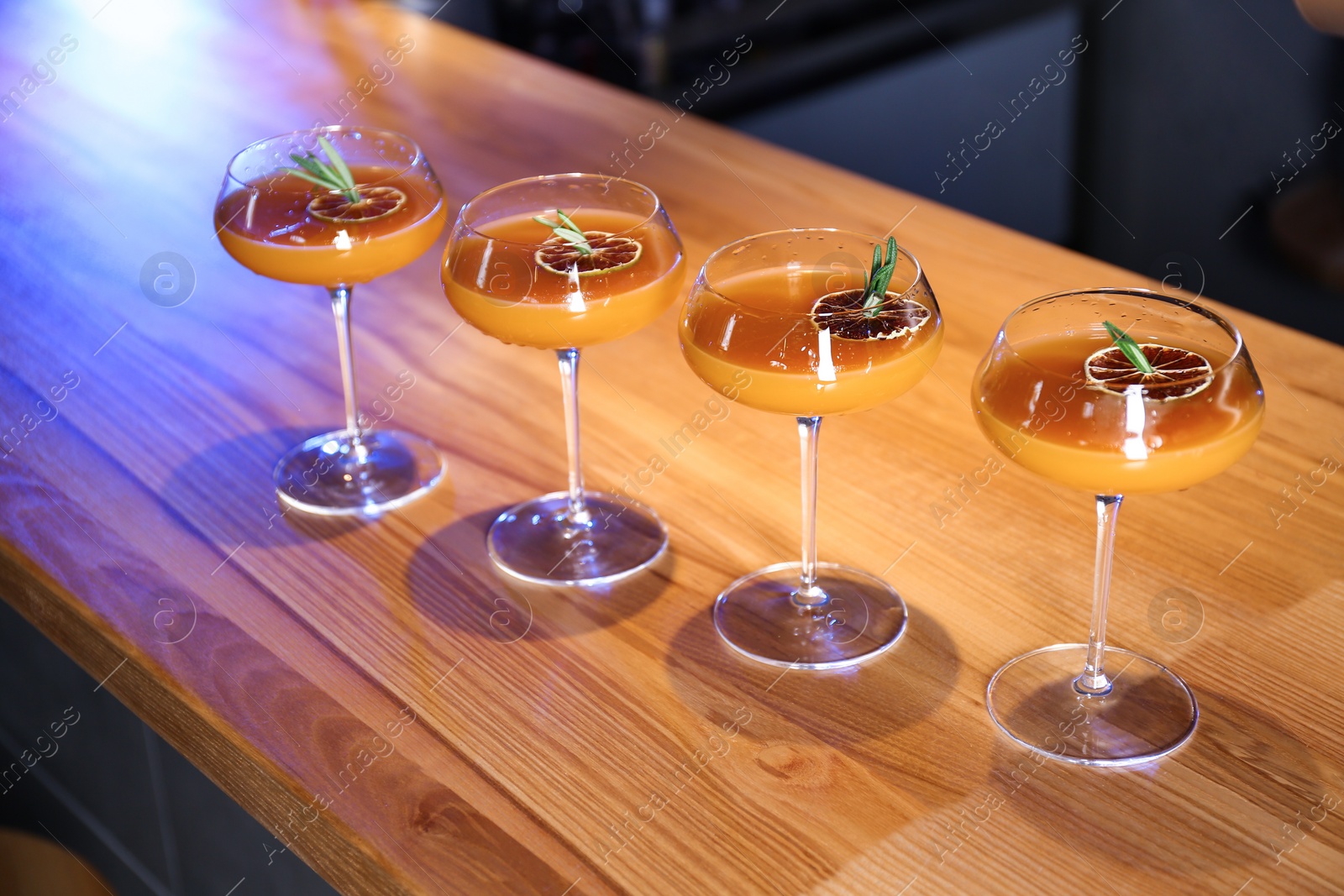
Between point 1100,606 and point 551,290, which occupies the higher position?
point 551,290

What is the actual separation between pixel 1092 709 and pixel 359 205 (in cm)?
86

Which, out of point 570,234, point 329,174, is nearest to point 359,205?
point 329,174

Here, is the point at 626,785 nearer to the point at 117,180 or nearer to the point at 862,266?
the point at 862,266

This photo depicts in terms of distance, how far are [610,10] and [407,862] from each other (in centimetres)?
363

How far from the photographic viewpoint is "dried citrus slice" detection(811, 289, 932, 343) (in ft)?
3.69

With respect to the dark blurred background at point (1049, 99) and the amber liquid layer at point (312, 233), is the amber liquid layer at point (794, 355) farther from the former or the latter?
the dark blurred background at point (1049, 99)

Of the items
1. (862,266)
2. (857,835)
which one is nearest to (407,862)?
(857,835)

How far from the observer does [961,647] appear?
3.88 feet

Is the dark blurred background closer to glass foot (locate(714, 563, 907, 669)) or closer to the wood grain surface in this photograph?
the wood grain surface

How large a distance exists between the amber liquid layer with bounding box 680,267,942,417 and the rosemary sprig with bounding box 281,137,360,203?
43cm

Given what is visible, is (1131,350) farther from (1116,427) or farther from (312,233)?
(312,233)

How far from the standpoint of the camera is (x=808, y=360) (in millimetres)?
1118

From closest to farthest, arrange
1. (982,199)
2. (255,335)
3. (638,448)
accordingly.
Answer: (638,448)
(255,335)
(982,199)

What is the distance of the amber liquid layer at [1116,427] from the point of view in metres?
0.99
